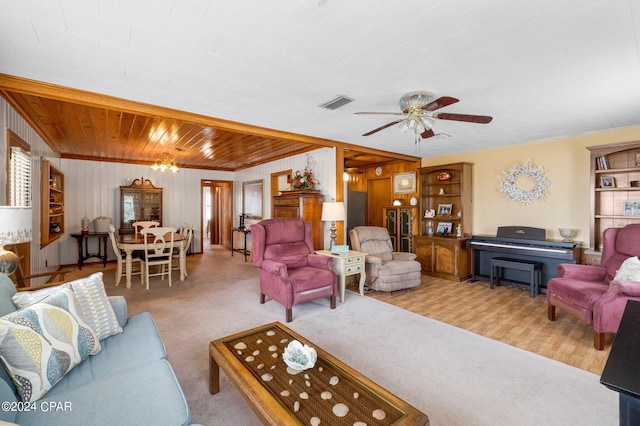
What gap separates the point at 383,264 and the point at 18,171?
4571 millimetres

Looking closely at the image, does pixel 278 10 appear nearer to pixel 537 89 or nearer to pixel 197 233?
pixel 537 89

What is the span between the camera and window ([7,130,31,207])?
115 inches

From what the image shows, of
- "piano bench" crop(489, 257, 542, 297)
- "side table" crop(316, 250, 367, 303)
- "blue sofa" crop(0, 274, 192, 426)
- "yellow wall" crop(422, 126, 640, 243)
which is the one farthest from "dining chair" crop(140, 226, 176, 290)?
"yellow wall" crop(422, 126, 640, 243)

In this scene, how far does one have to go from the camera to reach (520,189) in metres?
4.98

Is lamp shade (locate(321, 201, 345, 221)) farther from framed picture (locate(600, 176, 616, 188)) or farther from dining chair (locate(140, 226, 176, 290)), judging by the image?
framed picture (locate(600, 176, 616, 188))

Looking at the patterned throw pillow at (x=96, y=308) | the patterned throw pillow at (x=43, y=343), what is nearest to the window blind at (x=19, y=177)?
the patterned throw pillow at (x=96, y=308)

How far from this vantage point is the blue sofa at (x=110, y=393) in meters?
1.19

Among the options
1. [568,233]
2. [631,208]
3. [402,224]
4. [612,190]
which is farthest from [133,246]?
[631,208]

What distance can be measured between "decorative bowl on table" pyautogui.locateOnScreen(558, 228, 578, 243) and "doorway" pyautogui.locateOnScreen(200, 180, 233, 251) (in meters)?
7.50

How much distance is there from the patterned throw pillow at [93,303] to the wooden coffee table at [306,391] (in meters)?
0.68

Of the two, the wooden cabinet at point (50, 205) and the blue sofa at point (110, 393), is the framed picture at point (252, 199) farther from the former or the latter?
the blue sofa at point (110, 393)

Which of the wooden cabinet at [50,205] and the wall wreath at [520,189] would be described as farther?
the wall wreath at [520,189]

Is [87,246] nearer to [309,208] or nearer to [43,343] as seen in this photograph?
[309,208]

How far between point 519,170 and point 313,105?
12.7ft
